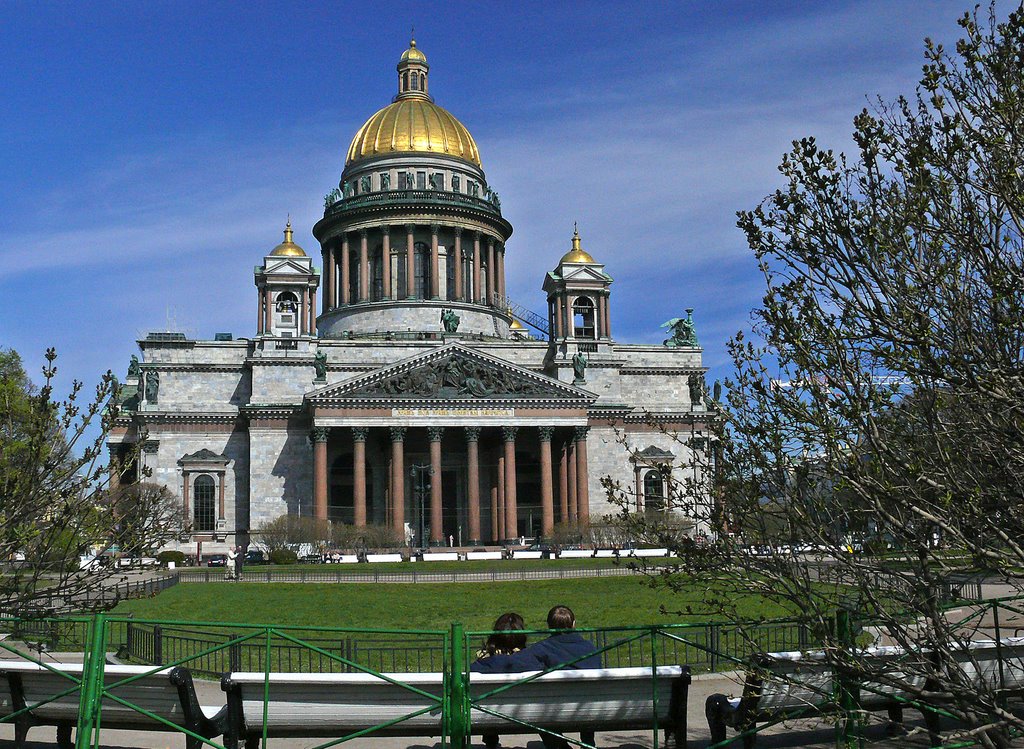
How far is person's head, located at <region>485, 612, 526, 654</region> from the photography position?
424 inches

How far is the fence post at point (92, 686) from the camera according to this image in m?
10.1

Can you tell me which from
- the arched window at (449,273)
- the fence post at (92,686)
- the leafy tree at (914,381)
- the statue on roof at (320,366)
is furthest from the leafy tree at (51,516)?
the arched window at (449,273)

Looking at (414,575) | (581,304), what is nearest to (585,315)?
(581,304)

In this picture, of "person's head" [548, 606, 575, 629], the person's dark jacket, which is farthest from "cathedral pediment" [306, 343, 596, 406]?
the person's dark jacket

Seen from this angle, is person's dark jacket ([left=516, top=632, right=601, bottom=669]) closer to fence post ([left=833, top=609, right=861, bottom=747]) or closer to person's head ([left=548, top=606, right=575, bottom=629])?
person's head ([left=548, top=606, right=575, bottom=629])

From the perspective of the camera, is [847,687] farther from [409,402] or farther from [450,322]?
[450,322]

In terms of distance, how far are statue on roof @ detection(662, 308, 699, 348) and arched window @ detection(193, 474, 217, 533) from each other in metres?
31.3

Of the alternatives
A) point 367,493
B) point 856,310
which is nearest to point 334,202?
point 367,493

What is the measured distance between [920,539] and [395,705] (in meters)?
5.02

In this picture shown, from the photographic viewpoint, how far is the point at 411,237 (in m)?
80.0

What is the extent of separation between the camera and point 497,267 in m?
84.2

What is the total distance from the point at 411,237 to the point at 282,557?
31.7m

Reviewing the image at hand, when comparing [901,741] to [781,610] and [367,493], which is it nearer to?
[781,610]

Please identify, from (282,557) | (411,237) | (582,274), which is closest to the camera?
(282,557)
